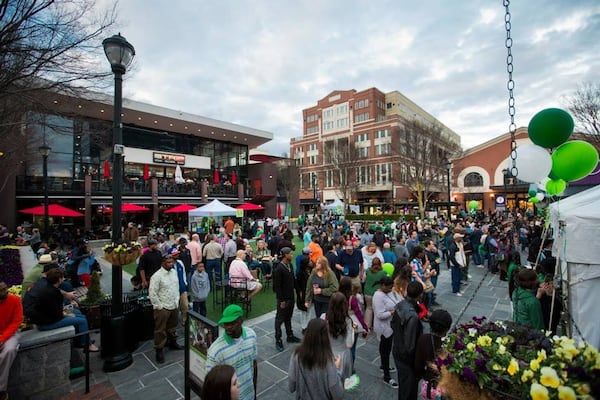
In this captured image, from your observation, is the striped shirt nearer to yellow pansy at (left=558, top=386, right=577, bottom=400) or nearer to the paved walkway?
the paved walkway

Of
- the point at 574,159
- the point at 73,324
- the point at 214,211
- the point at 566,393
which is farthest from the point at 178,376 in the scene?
the point at 214,211

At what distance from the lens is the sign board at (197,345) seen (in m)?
2.93

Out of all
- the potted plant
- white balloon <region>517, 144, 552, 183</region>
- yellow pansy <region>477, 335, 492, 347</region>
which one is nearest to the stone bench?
the potted plant

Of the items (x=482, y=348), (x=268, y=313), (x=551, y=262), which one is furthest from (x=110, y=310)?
(x=551, y=262)

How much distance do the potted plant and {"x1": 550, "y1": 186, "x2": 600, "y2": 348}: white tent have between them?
7.76 m

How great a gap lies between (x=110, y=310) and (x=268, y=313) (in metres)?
3.38

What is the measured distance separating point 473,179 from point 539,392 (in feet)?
159

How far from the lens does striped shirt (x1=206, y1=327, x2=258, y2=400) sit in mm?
2627

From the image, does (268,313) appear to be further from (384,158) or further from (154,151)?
(384,158)

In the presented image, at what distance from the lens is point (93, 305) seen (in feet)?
18.1

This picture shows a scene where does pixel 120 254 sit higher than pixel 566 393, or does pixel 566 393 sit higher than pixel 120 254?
pixel 120 254

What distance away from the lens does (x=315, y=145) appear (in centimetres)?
6112

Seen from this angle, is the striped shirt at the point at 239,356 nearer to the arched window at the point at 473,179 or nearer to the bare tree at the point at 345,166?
the bare tree at the point at 345,166

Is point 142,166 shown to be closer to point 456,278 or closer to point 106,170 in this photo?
point 106,170
